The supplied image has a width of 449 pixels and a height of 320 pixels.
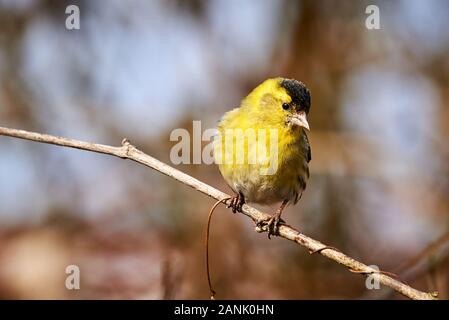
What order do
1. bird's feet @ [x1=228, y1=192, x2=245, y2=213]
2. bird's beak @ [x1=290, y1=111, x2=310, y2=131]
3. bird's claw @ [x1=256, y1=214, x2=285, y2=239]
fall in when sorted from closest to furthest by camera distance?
bird's claw @ [x1=256, y1=214, x2=285, y2=239]
bird's feet @ [x1=228, y1=192, x2=245, y2=213]
bird's beak @ [x1=290, y1=111, x2=310, y2=131]

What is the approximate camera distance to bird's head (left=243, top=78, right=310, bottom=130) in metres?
4.58

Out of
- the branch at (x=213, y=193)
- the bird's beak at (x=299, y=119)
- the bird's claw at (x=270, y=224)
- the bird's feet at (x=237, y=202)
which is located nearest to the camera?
the branch at (x=213, y=193)

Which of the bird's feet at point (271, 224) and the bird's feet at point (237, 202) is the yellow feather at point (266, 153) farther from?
the bird's feet at point (271, 224)

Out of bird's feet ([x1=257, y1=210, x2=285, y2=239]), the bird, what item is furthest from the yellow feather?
bird's feet ([x1=257, y1=210, x2=285, y2=239])

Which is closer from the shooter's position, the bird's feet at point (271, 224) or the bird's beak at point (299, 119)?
the bird's feet at point (271, 224)

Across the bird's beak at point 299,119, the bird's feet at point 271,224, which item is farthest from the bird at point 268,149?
the bird's feet at point 271,224

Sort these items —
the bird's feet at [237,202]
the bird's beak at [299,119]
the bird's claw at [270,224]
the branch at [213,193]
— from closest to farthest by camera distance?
1. the branch at [213,193]
2. the bird's claw at [270,224]
3. the bird's feet at [237,202]
4. the bird's beak at [299,119]

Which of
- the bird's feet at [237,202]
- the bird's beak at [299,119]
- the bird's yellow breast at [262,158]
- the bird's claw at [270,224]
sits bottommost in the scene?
the bird's claw at [270,224]

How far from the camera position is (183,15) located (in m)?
8.31

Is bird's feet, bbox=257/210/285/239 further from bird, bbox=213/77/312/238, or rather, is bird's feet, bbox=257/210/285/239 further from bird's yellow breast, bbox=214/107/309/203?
bird's yellow breast, bbox=214/107/309/203

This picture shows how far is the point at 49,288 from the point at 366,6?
4988 mm

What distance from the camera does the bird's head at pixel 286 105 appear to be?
180 inches
